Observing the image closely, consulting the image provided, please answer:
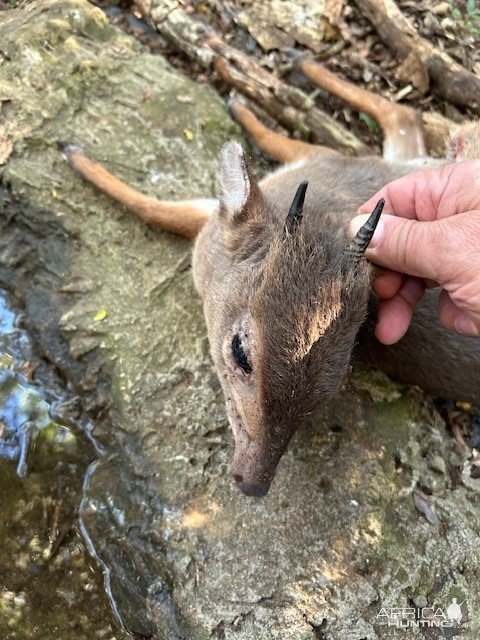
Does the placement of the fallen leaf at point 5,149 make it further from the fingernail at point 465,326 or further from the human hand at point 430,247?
the fingernail at point 465,326

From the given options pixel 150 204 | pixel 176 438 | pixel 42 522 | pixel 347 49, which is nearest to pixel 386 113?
pixel 347 49

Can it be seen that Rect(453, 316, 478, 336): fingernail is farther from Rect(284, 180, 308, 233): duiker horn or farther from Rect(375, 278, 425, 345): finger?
Rect(284, 180, 308, 233): duiker horn

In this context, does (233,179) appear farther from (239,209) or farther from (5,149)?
(5,149)

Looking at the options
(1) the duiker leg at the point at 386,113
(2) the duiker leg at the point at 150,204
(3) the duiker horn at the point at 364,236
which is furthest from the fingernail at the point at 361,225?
(1) the duiker leg at the point at 386,113

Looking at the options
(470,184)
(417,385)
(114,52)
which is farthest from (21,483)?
(114,52)

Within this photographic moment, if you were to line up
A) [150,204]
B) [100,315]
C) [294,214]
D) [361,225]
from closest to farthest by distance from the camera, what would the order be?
1. [294,214]
2. [361,225]
3. [100,315]
4. [150,204]

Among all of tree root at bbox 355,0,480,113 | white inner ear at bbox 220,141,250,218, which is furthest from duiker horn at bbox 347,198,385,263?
tree root at bbox 355,0,480,113
